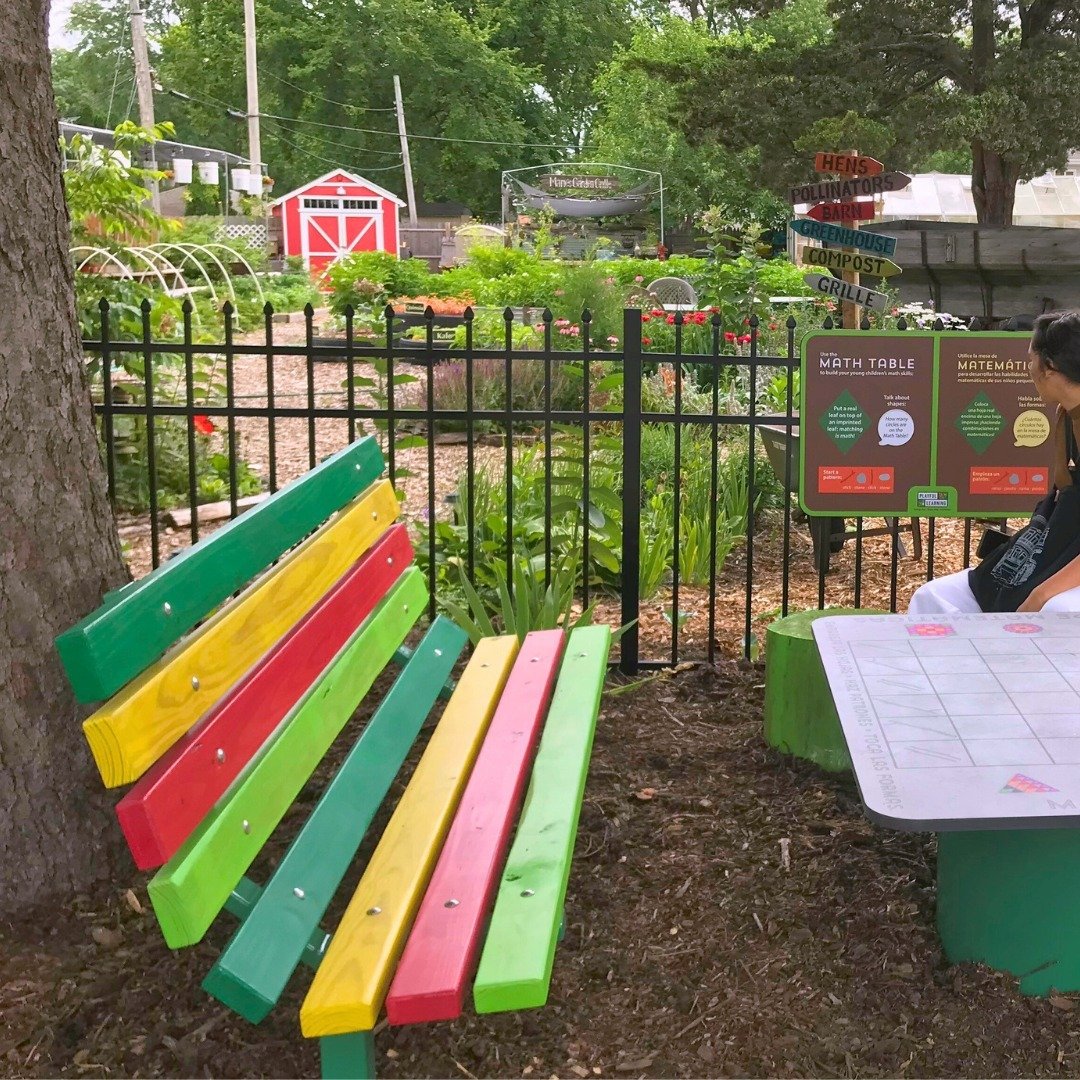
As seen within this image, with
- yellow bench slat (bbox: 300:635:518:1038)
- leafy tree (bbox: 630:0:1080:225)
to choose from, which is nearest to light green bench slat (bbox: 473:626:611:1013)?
yellow bench slat (bbox: 300:635:518:1038)

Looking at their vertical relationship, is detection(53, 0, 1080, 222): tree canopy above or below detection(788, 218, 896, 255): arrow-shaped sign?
above

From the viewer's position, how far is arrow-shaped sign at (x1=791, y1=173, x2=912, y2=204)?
16.9 ft

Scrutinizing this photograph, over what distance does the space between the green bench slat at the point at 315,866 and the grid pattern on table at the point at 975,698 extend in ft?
2.85

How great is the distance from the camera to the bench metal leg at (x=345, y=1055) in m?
1.77

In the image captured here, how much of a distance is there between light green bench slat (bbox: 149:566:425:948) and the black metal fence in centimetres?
126

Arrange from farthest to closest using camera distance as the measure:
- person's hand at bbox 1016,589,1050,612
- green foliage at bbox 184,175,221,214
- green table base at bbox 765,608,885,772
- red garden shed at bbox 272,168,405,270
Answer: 1. green foliage at bbox 184,175,221,214
2. red garden shed at bbox 272,168,405,270
3. green table base at bbox 765,608,885,772
4. person's hand at bbox 1016,589,1050,612

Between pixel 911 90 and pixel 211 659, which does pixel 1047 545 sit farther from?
pixel 911 90

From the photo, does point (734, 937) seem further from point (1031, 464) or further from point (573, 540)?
point (573, 540)

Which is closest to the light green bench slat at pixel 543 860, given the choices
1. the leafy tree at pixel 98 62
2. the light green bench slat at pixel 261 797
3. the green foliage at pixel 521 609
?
the light green bench slat at pixel 261 797

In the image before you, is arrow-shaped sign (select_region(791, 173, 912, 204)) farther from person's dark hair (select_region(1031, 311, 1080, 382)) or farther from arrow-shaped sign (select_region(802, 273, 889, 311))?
person's dark hair (select_region(1031, 311, 1080, 382))

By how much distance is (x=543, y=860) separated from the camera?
2.09 meters

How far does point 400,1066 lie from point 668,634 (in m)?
2.97

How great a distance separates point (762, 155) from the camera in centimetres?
2014

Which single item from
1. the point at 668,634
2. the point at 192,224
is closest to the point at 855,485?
the point at 668,634
